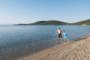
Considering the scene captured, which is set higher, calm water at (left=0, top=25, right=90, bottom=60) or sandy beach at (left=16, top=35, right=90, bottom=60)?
sandy beach at (left=16, top=35, right=90, bottom=60)

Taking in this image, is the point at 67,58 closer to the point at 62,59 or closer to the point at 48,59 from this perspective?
the point at 62,59

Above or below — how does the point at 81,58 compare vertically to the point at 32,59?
above

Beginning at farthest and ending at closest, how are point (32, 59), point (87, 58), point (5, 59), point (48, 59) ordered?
1. point (5, 59)
2. point (32, 59)
3. point (48, 59)
4. point (87, 58)

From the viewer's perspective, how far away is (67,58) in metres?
5.18

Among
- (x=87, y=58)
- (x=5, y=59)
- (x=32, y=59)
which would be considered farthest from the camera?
(x=5, y=59)

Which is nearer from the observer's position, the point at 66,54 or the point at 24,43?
the point at 66,54

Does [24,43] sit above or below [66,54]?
below

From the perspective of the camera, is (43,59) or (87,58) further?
(43,59)

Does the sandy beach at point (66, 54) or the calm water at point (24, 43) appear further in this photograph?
the calm water at point (24, 43)

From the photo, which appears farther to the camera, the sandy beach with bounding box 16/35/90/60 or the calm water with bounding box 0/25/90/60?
the calm water with bounding box 0/25/90/60

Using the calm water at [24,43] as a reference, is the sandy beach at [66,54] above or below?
above

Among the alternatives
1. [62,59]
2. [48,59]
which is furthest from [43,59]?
[62,59]

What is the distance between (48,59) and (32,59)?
1.57m

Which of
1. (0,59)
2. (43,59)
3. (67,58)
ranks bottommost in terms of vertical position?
(0,59)
